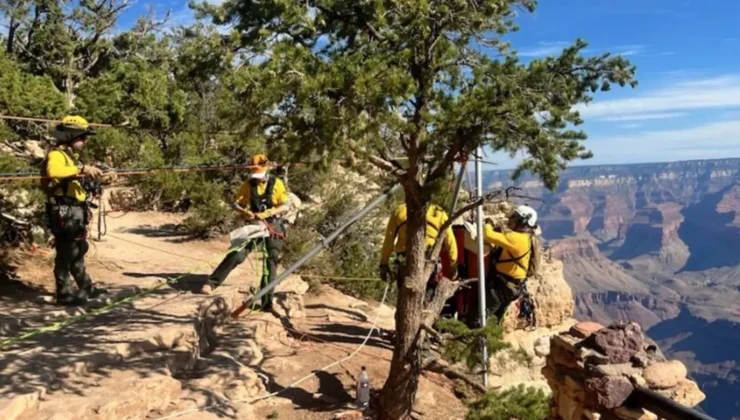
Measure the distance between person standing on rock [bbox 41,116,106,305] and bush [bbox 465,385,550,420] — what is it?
16.1 ft

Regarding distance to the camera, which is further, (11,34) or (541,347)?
(11,34)

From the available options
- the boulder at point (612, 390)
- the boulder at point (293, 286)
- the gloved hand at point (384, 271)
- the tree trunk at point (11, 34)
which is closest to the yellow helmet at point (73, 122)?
the boulder at point (293, 286)

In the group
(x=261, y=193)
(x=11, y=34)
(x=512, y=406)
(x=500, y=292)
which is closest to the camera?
(x=512, y=406)

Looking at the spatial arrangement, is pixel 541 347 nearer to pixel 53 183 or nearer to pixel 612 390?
pixel 612 390

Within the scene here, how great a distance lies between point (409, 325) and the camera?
6094mm

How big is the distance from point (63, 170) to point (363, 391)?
4153 millimetres

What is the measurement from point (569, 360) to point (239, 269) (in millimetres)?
6665

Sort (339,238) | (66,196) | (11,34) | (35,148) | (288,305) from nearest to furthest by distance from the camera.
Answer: (66,196), (288,305), (339,238), (35,148), (11,34)

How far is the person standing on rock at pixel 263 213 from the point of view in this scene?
8242 millimetres

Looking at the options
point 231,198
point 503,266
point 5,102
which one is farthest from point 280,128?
point 5,102

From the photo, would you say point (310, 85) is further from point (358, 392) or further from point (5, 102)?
point (5, 102)

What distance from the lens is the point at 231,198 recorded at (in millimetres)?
16094

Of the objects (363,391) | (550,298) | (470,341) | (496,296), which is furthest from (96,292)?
(550,298)

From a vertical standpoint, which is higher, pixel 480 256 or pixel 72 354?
pixel 480 256
